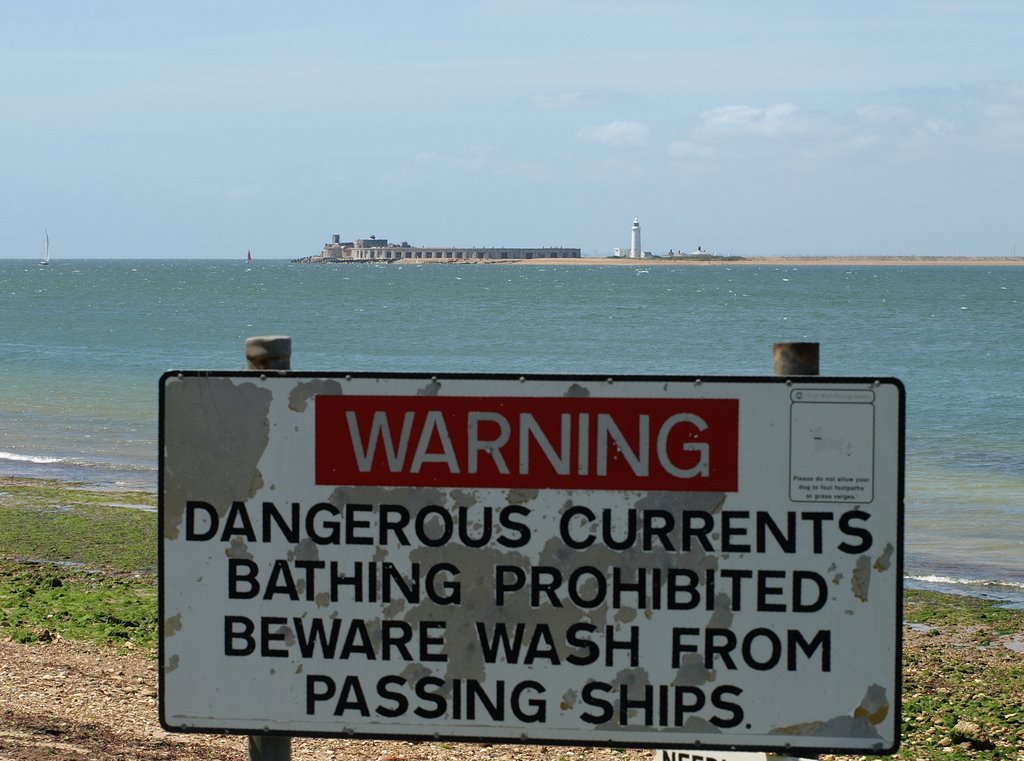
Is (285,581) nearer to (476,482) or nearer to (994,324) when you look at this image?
(476,482)

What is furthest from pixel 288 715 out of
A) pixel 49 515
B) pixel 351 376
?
pixel 49 515

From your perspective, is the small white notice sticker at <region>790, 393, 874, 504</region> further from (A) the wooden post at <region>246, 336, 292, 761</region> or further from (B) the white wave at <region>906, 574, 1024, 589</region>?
(B) the white wave at <region>906, 574, 1024, 589</region>

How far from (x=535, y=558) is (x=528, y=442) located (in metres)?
0.20

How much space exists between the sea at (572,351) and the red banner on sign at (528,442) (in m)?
0.13

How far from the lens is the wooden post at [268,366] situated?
2.25 meters

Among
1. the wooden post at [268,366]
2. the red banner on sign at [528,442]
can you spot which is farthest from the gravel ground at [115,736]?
the red banner on sign at [528,442]

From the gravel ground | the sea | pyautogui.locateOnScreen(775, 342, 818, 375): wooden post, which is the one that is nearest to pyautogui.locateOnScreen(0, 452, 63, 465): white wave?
the sea

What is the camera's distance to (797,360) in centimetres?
221

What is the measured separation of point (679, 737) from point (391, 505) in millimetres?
639

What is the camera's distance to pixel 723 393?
2.18 meters

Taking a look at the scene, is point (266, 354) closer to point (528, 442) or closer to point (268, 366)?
point (268, 366)

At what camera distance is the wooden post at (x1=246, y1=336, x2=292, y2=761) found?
225cm

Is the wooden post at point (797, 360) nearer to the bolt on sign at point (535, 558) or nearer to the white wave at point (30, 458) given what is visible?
the bolt on sign at point (535, 558)

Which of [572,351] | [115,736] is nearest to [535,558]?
[115,736]
